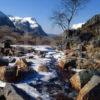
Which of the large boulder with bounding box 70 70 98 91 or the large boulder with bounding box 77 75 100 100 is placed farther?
the large boulder with bounding box 70 70 98 91

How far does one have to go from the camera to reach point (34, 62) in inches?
1025

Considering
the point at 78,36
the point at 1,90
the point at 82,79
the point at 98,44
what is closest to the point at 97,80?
the point at 82,79

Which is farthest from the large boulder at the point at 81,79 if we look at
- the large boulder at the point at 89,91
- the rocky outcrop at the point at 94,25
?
the rocky outcrop at the point at 94,25

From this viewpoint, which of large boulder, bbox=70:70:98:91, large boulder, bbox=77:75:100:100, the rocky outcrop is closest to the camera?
large boulder, bbox=77:75:100:100

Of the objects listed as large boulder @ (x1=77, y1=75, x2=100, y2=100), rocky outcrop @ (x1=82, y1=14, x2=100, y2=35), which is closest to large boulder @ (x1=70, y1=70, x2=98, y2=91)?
large boulder @ (x1=77, y1=75, x2=100, y2=100)

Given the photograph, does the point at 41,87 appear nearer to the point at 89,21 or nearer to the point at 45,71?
the point at 45,71

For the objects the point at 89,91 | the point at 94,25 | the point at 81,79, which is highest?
the point at 94,25

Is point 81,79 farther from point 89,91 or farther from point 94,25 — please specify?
point 94,25

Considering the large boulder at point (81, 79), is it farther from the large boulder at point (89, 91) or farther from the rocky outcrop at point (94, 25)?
the rocky outcrop at point (94, 25)

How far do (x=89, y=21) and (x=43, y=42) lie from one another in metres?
13.2

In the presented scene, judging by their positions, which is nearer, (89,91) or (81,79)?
(89,91)

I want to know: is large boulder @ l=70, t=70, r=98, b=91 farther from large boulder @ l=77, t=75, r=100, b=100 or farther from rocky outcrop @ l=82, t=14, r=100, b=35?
rocky outcrop @ l=82, t=14, r=100, b=35

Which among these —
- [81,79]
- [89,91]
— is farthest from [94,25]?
[89,91]

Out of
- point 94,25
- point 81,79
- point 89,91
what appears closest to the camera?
point 89,91
